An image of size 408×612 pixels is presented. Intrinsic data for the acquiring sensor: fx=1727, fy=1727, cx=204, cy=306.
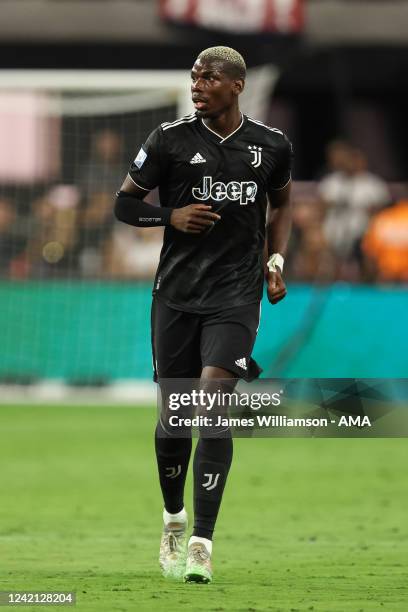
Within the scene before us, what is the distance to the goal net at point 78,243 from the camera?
18.9 metres

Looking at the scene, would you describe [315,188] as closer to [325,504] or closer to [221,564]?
[325,504]

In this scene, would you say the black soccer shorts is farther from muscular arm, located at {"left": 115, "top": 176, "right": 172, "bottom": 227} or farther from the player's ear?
the player's ear

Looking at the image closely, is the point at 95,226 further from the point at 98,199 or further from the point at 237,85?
the point at 237,85

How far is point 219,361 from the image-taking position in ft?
26.1

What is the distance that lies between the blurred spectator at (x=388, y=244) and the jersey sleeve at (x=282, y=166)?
33.1 feet

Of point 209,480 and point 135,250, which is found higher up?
point 135,250

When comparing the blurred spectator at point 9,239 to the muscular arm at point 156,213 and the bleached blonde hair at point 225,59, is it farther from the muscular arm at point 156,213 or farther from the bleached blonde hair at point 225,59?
the bleached blonde hair at point 225,59

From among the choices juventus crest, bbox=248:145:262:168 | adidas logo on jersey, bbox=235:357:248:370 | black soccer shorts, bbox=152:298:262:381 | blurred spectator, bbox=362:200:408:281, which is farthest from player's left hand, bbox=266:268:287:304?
blurred spectator, bbox=362:200:408:281

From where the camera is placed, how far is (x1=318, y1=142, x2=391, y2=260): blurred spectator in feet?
60.4

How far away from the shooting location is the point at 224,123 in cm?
814

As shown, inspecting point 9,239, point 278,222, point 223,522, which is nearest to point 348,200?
point 9,239
